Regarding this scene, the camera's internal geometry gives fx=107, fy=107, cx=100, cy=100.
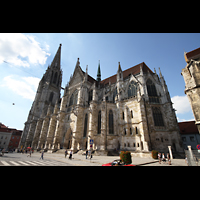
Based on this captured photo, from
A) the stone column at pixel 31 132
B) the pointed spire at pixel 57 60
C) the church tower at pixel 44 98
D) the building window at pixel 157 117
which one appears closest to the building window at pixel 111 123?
the building window at pixel 157 117

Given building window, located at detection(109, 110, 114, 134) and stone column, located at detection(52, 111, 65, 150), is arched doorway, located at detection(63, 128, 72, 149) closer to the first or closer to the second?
stone column, located at detection(52, 111, 65, 150)

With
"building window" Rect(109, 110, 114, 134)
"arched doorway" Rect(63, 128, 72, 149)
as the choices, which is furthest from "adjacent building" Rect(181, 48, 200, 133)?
"arched doorway" Rect(63, 128, 72, 149)

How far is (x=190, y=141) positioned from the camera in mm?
25328

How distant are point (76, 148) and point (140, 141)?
1241 centimetres

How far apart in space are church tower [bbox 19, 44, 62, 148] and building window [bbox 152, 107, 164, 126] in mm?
31405

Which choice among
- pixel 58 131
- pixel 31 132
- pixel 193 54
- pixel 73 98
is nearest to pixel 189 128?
pixel 193 54

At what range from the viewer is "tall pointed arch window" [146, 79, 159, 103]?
2049 centimetres

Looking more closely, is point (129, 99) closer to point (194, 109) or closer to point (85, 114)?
point (85, 114)

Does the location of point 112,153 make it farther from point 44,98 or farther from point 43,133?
point 44,98

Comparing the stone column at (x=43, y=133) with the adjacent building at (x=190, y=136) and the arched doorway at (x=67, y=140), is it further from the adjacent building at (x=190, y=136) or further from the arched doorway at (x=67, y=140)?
the adjacent building at (x=190, y=136)

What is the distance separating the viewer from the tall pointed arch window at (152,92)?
67.2 ft

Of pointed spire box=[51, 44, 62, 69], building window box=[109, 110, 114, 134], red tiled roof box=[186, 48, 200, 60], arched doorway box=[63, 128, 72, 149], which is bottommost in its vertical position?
arched doorway box=[63, 128, 72, 149]
